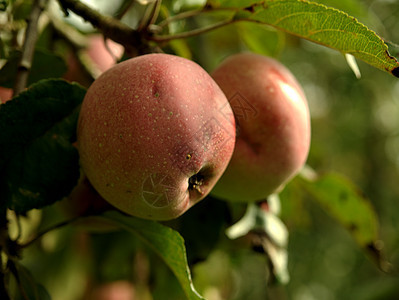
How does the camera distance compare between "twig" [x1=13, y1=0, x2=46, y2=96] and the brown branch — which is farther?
the brown branch

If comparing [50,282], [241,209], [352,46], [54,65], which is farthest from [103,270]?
[352,46]

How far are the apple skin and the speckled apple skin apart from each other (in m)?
0.10

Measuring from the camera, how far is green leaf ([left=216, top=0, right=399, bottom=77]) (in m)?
0.63

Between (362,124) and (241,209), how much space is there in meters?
3.16

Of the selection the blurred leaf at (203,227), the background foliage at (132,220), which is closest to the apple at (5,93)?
the background foliage at (132,220)

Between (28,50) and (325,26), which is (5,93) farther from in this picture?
(325,26)

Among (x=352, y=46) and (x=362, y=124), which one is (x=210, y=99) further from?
(x=362, y=124)

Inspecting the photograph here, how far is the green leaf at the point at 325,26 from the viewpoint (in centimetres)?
63

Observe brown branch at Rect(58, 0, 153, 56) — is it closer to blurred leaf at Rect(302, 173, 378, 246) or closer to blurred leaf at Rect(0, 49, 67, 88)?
blurred leaf at Rect(0, 49, 67, 88)

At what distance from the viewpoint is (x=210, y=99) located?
63cm

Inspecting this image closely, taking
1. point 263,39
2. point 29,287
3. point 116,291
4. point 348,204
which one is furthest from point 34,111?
point 116,291

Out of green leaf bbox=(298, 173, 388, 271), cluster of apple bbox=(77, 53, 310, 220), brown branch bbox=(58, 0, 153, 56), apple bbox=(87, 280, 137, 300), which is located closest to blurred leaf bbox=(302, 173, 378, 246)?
green leaf bbox=(298, 173, 388, 271)

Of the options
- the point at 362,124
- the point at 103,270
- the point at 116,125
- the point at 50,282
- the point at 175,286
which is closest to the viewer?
the point at 116,125

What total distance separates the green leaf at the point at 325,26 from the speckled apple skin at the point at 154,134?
185mm
